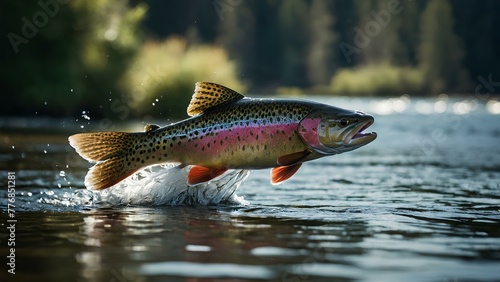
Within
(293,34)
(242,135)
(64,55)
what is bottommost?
(242,135)

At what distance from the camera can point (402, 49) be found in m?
95.9

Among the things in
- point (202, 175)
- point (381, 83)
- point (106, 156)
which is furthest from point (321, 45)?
point (202, 175)

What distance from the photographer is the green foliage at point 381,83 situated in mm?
86688

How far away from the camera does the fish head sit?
27.8 ft

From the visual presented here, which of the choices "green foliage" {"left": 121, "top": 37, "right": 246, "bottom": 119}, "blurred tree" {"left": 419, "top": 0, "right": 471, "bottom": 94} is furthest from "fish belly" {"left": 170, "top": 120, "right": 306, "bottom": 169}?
"blurred tree" {"left": 419, "top": 0, "right": 471, "bottom": 94}

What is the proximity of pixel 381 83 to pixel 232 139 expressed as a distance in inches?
3160

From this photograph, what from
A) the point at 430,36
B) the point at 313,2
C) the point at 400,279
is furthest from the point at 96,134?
the point at 313,2

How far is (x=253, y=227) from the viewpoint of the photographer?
8.51 metres

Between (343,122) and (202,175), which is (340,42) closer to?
(202,175)

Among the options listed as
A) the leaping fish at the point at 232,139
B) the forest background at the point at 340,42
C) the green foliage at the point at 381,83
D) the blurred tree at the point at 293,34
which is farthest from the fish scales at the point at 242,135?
the blurred tree at the point at 293,34

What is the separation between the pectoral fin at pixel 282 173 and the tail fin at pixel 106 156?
1189 millimetres

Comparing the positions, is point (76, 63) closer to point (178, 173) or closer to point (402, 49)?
point (178, 173)

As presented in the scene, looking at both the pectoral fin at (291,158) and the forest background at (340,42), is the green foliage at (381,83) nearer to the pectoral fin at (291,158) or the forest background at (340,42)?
the forest background at (340,42)

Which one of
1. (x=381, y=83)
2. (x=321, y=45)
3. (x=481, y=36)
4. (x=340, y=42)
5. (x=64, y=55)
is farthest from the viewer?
(x=340, y=42)
